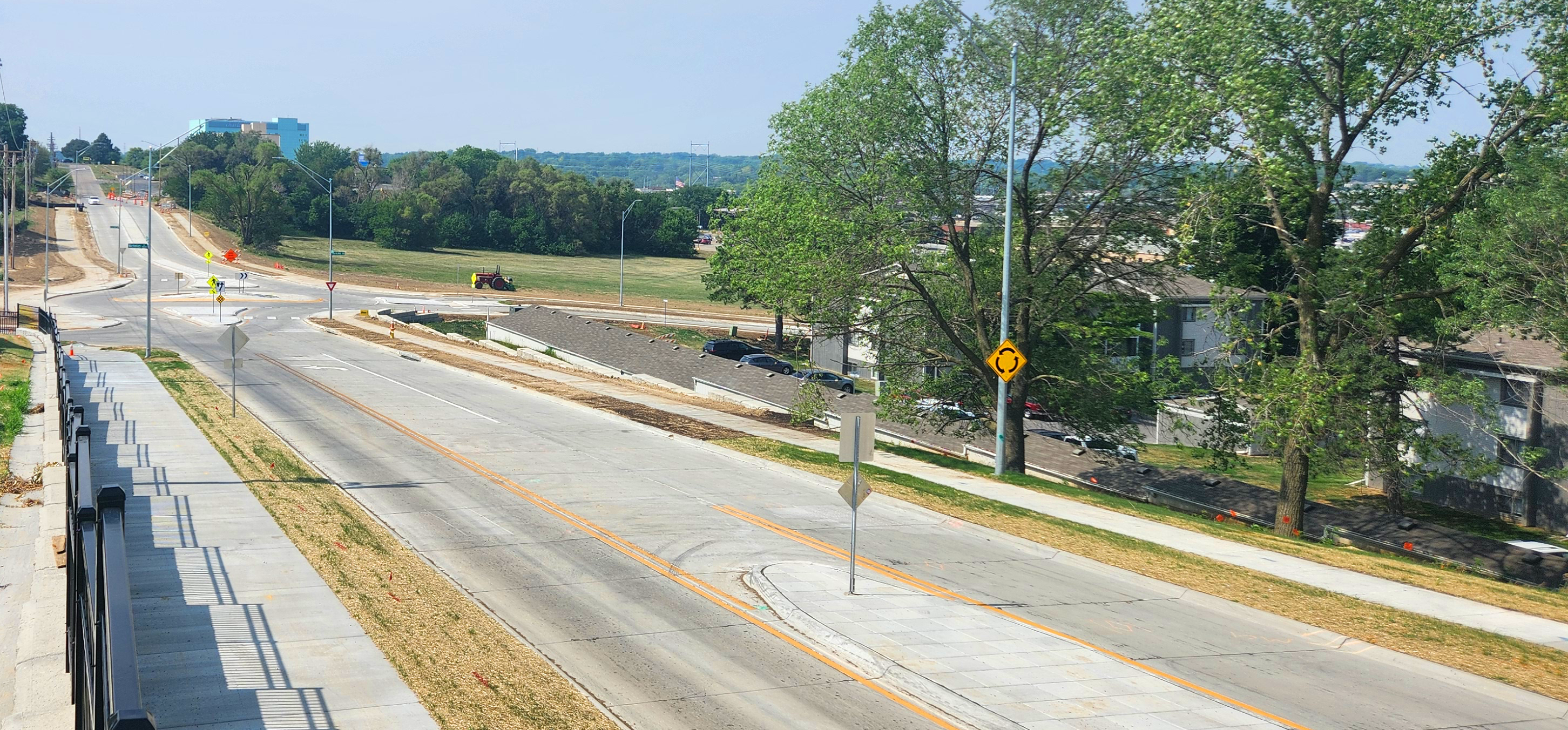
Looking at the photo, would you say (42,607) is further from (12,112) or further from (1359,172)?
(12,112)

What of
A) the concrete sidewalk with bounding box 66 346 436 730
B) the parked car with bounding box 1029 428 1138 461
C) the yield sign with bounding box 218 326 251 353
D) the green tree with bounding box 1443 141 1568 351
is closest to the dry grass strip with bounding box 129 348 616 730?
the concrete sidewalk with bounding box 66 346 436 730

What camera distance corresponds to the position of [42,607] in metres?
12.2

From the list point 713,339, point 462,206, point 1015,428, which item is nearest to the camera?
point 1015,428

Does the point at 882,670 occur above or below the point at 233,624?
below

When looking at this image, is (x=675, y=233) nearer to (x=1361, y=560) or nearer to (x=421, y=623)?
(x=1361, y=560)

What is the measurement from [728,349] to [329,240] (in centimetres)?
6598

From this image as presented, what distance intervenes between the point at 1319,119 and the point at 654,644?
712 inches

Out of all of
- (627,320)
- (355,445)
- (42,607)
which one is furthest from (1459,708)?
(627,320)

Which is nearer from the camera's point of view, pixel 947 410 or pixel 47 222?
pixel 947 410

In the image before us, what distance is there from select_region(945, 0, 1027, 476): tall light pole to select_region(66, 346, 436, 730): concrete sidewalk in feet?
50.1

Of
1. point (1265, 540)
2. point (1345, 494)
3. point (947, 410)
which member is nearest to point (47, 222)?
point (947, 410)

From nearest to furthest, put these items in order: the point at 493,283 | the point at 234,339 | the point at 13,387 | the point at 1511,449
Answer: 1. the point at 1511,449
2. the point at 234,339
3. the point at 13,387
4. the point at 493,283

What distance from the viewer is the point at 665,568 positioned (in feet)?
53.2

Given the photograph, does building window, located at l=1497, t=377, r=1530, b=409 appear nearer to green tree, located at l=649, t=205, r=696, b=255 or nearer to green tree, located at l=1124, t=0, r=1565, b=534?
green tree, located at l=1124, t=0, r=1565, b=534
